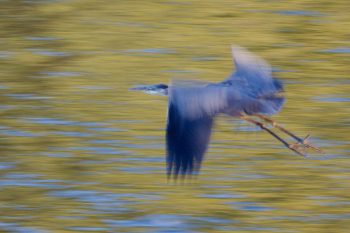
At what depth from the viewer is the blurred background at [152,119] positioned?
18.4 ft

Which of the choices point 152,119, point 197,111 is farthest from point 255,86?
point 152,119

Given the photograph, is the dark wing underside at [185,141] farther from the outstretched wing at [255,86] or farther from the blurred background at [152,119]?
the blurred background at [152,119]

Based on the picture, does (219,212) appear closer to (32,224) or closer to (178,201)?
(178,201)

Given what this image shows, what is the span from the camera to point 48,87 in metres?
7.17

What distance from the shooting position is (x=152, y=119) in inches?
264

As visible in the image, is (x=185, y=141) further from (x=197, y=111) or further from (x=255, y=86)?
(x=255, y=86)

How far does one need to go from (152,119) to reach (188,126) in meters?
2.11

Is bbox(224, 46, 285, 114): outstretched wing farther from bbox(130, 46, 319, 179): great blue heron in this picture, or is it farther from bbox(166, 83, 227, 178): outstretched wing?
bbox(166, 83, 227, 178): outstretched wing

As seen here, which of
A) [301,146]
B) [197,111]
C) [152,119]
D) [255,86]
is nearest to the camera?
[197,111]

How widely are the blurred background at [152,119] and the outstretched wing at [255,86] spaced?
0.43 metres

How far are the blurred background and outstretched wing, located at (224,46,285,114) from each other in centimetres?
43

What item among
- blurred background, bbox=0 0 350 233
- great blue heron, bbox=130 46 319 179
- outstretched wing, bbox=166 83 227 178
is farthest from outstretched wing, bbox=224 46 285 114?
blurred background, bbox=0 0 350 233

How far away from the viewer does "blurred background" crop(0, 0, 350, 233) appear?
18.4 ft

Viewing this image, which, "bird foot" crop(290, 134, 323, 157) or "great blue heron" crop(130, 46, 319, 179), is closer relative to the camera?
"great blue heron" crop(130, 46, 319, 179)
